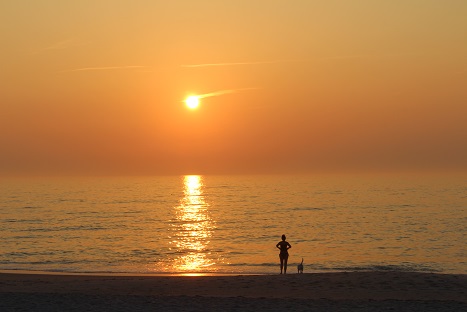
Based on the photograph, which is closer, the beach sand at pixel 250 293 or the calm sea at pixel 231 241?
the beach sand at pixel 250 293

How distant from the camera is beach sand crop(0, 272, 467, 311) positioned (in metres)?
17.7

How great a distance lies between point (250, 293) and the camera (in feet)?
69.1

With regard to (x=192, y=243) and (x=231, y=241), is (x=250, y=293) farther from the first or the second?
(x=231, y=241)

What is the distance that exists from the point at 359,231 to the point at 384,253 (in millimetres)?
16592

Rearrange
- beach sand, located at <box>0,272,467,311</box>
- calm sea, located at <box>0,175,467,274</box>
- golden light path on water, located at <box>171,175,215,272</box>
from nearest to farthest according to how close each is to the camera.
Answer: beach sand, located at <box>0,272,467,311</box> < golden light path on water, located at <box>171,175,215,272</box> < calm sea, located at <box>0,175,467,274</box>

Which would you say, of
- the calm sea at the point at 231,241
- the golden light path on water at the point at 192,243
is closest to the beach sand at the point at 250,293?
the calm sea at the point at 231,241

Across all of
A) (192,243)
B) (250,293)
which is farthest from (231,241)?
(250,293)

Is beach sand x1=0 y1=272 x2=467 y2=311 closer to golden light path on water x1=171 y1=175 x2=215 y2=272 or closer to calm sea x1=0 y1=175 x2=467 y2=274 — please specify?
calm sea x1=0 y1=175 x2=467 y2=274

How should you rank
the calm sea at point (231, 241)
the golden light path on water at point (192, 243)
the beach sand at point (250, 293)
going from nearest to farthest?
the beach sand at point (250, 293) < the golden light path on water at point (192, 243) < the calm sea at point (231, 241)

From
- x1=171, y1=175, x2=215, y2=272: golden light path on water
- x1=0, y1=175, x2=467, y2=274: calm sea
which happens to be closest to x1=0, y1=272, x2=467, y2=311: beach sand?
x1=0, y1=175, x2=467, y2=274: calm sea

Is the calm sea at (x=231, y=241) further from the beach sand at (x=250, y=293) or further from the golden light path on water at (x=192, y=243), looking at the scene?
the beach sand at (x=250, y=293)

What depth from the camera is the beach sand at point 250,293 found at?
57.9ft

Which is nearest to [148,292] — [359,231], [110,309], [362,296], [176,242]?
[110,309]

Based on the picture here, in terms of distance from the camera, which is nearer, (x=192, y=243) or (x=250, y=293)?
(x=250, y=293)
